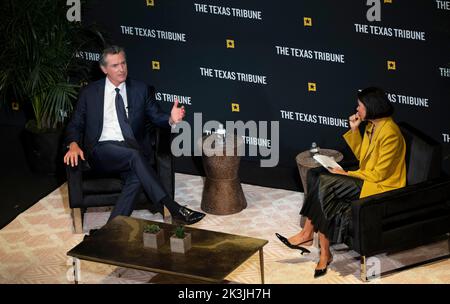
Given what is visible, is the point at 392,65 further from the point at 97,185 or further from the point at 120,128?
the point at 97,185

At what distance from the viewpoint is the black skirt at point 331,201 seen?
6559 millimetres

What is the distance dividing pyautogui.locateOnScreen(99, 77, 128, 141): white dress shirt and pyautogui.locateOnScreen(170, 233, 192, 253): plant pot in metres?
→ 1.79

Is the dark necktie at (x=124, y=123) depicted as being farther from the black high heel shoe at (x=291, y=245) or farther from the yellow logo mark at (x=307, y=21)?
the yellow logo mark at (x=307, y=21)

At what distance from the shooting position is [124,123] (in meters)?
7.56

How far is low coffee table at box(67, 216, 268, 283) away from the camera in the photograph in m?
5.78

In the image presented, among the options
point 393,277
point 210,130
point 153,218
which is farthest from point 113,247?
point 210,130

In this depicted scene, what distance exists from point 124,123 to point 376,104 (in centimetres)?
220

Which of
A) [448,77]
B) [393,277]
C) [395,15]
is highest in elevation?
[395,15]

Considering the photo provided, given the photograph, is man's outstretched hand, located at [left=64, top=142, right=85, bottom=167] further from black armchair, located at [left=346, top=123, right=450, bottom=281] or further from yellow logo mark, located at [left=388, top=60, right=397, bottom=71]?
yellow logo mark, located at [left=388, top=60, right=397, bottom=71]

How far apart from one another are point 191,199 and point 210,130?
0.93 meters

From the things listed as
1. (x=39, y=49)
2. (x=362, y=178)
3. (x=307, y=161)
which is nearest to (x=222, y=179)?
(x=307, y=161)

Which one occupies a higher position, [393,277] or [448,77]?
[448,77]

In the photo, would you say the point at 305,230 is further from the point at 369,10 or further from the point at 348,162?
the point at 369,10

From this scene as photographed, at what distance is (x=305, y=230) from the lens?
705 cm
